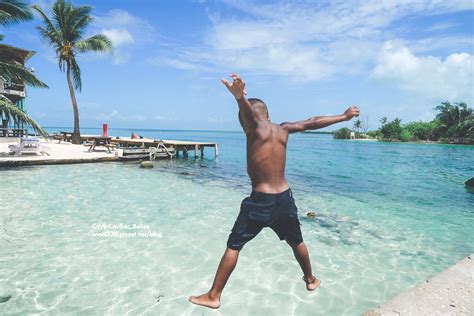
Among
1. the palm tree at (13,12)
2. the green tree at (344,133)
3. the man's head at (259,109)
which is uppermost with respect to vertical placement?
the palm tree at (13,12)

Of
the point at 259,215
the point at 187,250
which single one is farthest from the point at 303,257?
the point at 187,250

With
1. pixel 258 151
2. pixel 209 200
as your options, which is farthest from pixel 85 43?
pixel 258 151

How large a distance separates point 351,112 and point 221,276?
2.29 meters

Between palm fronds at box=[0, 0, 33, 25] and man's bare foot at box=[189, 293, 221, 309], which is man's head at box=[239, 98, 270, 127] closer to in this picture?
man's bare foot at box=[189, 293, 221, 309]

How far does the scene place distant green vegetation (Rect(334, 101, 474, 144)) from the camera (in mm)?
75581

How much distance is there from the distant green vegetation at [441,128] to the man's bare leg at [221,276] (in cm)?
8746

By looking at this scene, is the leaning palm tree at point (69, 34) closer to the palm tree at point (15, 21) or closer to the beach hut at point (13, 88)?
the beach hut at point (13, 88)

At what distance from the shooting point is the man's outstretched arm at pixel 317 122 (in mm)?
3432

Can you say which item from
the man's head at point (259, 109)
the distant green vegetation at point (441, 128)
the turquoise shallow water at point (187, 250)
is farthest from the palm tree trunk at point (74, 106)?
the distant green vegetation at point (441, 128)

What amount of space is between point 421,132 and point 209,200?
9801cm

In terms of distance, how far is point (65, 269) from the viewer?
529cm

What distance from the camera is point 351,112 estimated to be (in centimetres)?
363

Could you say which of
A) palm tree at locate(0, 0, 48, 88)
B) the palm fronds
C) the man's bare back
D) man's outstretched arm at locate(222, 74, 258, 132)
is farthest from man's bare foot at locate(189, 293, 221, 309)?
the palm fronds

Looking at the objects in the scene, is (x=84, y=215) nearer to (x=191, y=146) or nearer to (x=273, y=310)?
(x=273, y=310)
